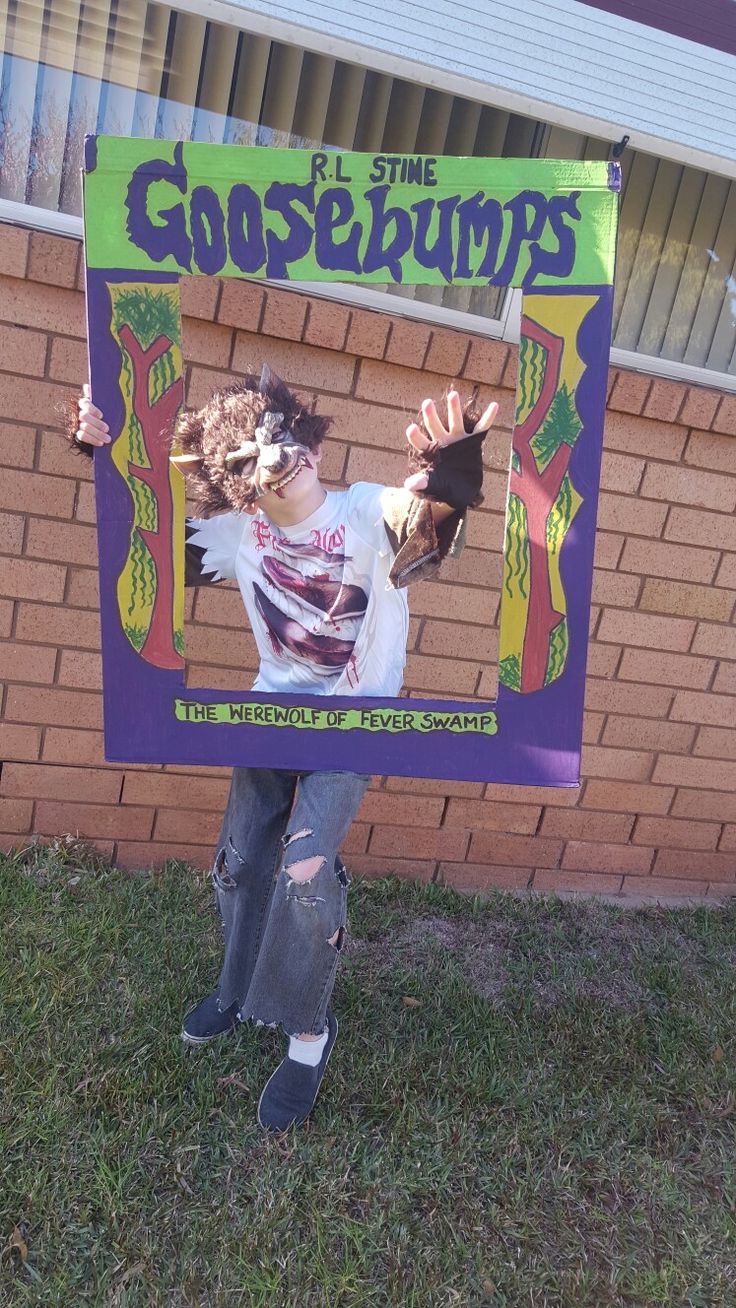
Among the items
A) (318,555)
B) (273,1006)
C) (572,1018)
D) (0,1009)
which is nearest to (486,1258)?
(273,1006)

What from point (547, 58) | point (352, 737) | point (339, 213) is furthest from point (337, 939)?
point (547, 58)

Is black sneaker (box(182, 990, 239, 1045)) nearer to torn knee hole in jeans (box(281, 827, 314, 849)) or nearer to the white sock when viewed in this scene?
the white sock

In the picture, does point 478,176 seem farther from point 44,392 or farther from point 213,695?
point 44,392

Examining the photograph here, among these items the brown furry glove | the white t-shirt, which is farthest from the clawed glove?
the white t-shirt

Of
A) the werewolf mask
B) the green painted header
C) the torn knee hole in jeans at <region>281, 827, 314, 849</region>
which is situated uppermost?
the green painted header

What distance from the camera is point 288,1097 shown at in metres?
2.17

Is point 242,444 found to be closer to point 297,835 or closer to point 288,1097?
point 297,835

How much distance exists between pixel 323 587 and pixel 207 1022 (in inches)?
46.9

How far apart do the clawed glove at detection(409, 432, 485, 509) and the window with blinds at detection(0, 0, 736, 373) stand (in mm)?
1190

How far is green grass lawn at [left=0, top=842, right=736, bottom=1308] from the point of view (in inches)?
74.0

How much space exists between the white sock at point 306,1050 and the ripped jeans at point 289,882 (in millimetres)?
34

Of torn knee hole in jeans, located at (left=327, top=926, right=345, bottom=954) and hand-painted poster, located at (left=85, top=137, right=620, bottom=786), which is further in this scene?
torn knee hole in jeans, located at (left=327, top=926, right=345, bottom=954)

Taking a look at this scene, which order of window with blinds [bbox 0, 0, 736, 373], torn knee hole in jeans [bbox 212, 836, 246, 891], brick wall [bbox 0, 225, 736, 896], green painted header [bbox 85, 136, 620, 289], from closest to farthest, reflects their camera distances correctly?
green painted header [bbox 85, 136, 620, 289]
torn knee hole in jeans [bbox 212, 836, 246, 891]
window with blinds [bbox 0, 0, 736, 373]
brick wall [bbox 0, 225, 736, 896]

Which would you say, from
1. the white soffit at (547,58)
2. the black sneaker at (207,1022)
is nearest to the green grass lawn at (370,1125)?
the black sneaker at (207,1022)
